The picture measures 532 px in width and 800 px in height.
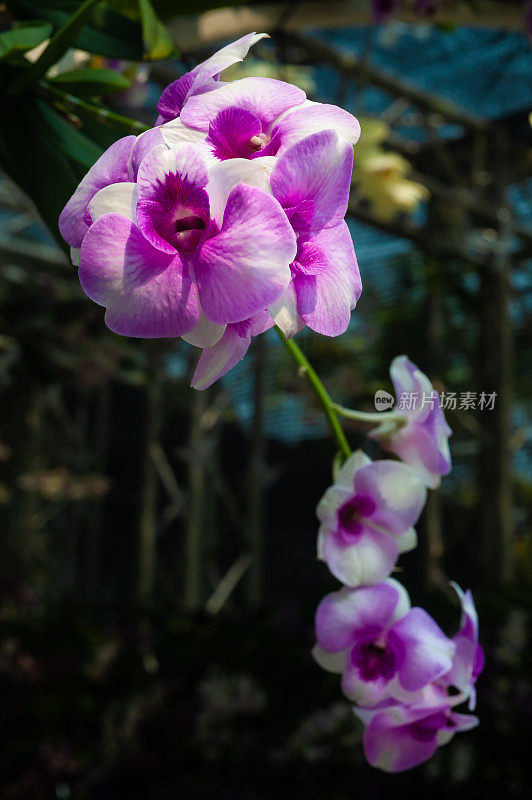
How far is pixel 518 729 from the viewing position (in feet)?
4.85

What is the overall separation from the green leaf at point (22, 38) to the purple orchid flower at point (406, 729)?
29cm

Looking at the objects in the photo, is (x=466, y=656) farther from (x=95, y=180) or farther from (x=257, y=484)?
(x=257, y=484)

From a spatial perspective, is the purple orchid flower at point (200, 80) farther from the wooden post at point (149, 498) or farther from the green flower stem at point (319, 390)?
the wooden post at point (149, 498)

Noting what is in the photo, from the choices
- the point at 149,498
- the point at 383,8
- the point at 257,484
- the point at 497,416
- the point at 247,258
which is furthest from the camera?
the point at 149,498

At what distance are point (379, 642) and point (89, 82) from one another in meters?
0.26

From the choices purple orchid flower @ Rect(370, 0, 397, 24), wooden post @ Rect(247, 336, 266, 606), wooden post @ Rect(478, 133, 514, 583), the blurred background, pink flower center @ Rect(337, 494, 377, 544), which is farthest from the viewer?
wooden post @ Rect(247, 336, 266, 606)

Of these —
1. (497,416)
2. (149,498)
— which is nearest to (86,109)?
(497,416)

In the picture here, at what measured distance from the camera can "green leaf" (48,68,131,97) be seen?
331mm

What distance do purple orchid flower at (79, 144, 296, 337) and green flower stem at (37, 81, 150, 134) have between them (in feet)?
0.25

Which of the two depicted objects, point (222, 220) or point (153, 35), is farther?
point (153, 35)

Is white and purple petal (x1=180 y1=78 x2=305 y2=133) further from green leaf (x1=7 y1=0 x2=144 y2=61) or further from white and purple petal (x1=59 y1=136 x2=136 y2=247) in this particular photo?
green leaf (x1=7 y1=0 x2=144 y2=61)

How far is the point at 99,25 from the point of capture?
387 mm

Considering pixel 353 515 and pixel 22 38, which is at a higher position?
pixel 22 38

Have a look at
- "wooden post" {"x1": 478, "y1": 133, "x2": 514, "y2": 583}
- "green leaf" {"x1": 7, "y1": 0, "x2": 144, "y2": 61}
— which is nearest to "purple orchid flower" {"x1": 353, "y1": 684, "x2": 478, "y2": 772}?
"green leaf" {"x1": 7, "y1": 0, "x2": 144, "y2": 61}
